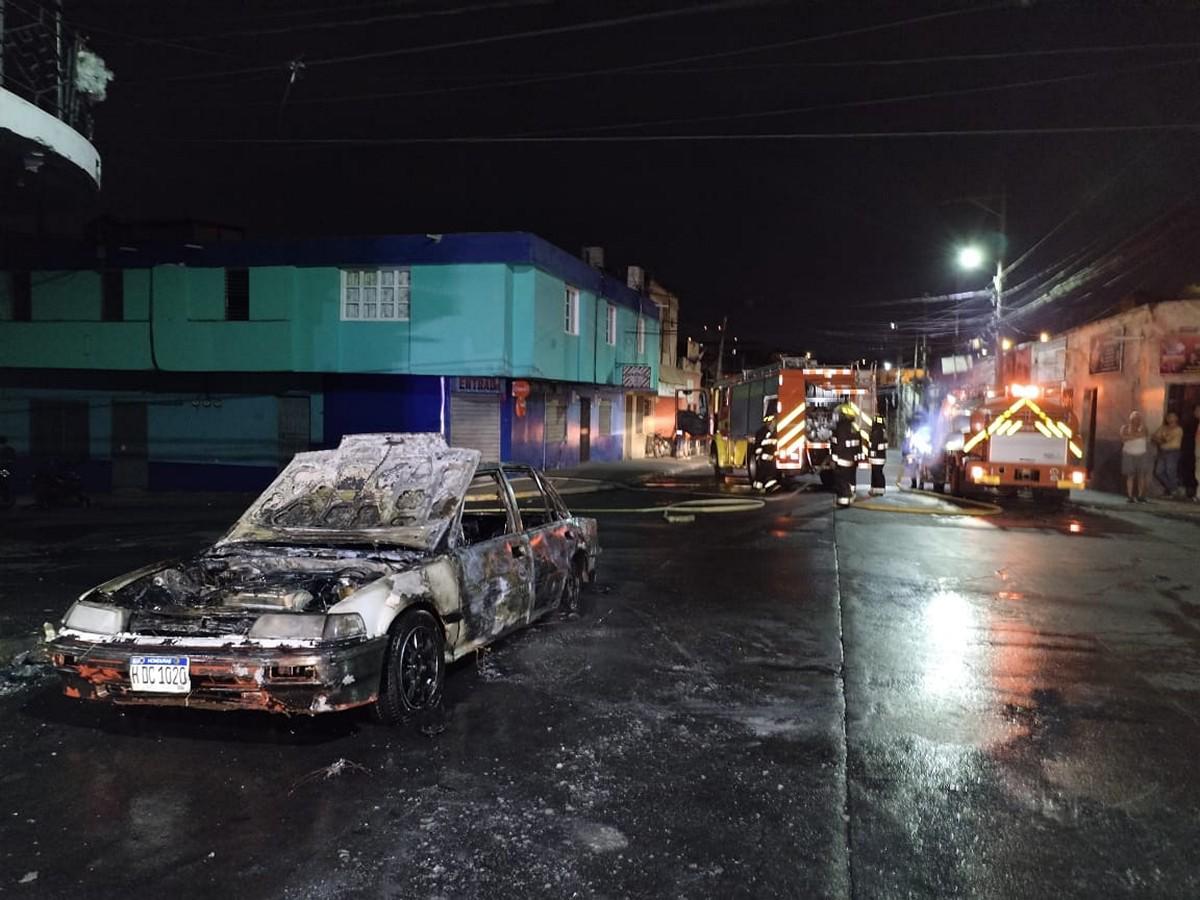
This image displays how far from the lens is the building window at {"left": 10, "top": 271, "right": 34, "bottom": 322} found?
2367cm

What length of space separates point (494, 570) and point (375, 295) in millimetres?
18208

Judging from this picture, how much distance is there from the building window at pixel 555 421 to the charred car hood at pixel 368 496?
19.6 meters

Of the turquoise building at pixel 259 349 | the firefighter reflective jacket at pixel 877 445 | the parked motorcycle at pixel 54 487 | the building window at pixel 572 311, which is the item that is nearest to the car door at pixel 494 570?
the firefighter reflective jacket at pixel 877 445

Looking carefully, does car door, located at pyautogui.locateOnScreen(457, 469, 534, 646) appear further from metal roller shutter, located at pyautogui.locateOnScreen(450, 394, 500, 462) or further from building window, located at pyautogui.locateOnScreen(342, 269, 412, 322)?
building window, located at pyautogui.locateOnScreen(342, 269, 412, 322)

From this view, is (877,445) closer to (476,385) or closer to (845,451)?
(845,451)

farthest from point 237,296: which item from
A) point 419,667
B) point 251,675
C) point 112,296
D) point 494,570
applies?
point 251,675

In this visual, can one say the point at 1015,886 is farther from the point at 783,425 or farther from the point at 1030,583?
the point at 783,425

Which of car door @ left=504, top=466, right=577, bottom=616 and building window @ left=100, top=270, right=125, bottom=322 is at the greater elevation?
building window @ left=100, top=270, right=125, bottom=322

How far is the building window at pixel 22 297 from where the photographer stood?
23.7m

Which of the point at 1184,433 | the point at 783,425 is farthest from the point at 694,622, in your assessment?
the point at 1184,433

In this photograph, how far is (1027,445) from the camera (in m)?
16.4

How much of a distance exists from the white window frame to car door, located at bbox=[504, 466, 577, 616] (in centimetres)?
1582

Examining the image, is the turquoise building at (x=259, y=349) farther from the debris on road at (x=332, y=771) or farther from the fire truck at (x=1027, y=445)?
the debris on road at (x=332, y=771)

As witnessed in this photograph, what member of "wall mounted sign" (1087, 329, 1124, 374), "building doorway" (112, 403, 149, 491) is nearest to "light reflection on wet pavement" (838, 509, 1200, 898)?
"wall mounted sign" (1087, 329, 1124, 374)
